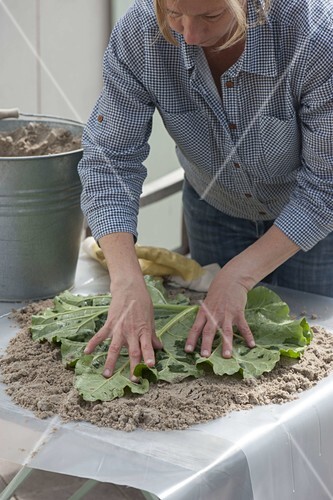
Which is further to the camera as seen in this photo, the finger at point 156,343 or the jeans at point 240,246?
the jeans at point 240,246

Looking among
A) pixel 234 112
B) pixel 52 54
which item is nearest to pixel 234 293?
pixel 234 112

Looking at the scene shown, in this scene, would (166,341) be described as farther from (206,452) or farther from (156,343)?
(206,452)

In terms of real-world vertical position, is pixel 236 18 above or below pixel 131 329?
above

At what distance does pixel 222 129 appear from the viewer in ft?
6.22

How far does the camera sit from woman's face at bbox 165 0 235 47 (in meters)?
1.52

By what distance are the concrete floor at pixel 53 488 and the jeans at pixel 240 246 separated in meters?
0.83

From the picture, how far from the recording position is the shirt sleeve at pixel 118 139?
185cm

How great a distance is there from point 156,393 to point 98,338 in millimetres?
182

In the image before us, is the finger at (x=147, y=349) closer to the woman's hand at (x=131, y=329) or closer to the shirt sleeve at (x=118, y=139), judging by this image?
the woman's hand at (x=131, y=329)

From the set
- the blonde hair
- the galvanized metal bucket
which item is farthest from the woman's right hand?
the blonde hair

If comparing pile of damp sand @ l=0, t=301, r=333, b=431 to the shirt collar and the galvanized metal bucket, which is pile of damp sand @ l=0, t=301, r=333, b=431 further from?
the shirt collar

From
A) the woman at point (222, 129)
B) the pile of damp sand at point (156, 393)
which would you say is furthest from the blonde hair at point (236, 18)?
the pile of damp sand at point (156, 393)

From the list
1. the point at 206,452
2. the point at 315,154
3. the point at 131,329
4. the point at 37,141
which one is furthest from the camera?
the point at 37,141

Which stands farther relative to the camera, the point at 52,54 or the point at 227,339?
the point at 52,54
